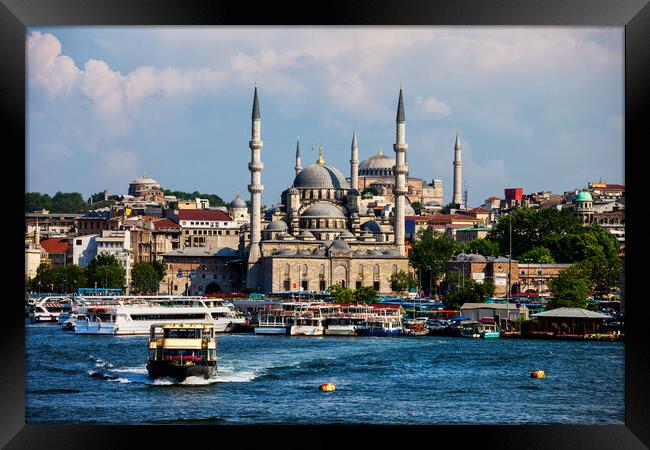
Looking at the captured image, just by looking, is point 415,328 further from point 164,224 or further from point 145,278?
point 164,224

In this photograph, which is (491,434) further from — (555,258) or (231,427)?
(555,258)

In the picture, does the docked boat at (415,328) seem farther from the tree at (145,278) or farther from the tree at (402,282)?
the tree at (145,278)

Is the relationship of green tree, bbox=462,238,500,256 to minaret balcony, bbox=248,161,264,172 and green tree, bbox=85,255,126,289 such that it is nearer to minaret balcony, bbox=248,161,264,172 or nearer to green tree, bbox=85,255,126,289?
minaret balcony, bbox=248,161,264,172

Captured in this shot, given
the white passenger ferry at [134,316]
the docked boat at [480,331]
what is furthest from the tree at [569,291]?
the white passenger ferry at [134,316]

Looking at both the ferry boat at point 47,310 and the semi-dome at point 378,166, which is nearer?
the ferry boat at point 47,310
